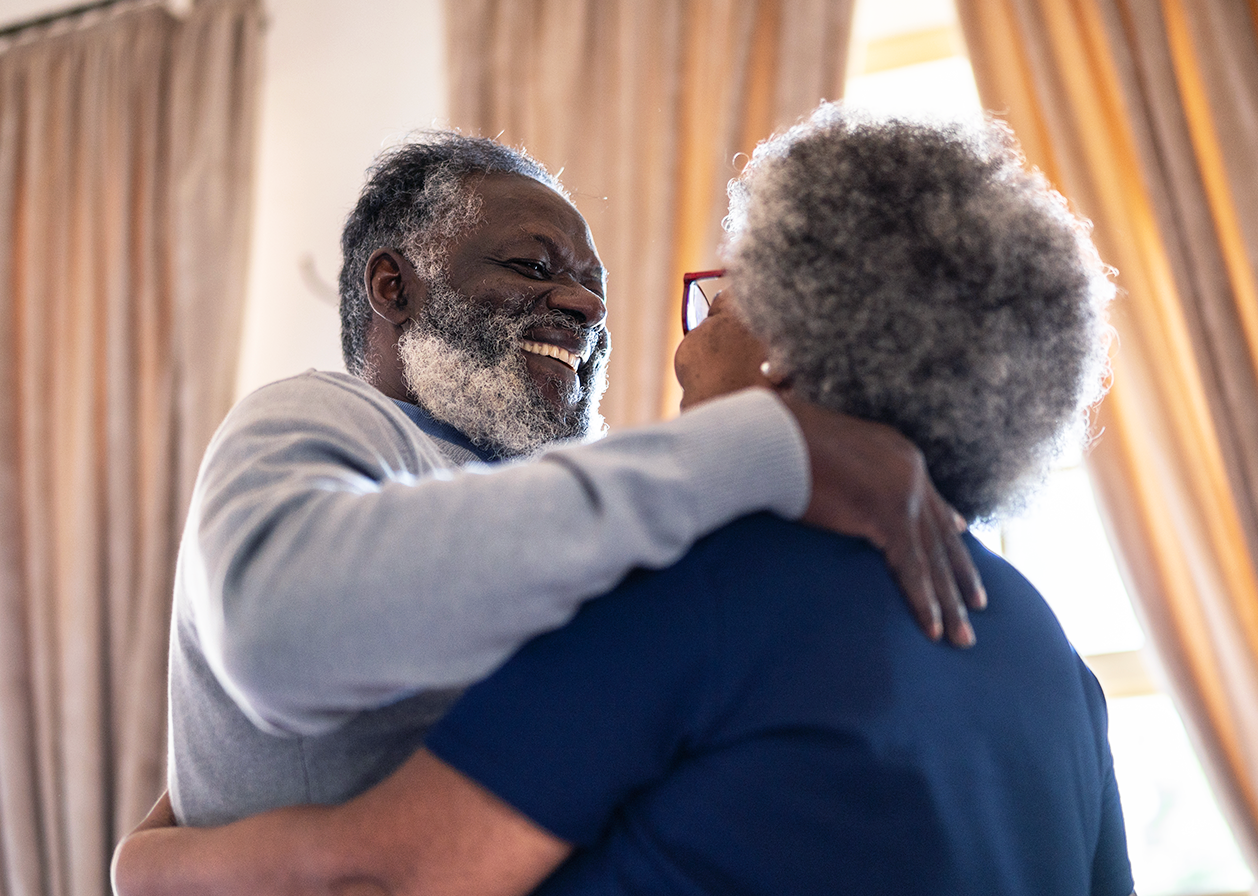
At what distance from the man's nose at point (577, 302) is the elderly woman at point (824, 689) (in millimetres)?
694

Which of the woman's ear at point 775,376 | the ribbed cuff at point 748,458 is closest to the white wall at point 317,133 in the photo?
A: the woman's ear at point 775,376

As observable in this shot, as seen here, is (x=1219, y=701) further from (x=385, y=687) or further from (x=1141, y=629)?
(x=385, y=687)

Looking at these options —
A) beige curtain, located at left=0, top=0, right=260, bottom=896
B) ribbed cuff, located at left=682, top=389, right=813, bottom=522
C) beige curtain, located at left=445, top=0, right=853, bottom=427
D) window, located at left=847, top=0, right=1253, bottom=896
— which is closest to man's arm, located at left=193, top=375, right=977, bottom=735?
ribbed cuff, located at left=682, top=389, right=813, bottom=522

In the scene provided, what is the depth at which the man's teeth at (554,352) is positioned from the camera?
1.61 m

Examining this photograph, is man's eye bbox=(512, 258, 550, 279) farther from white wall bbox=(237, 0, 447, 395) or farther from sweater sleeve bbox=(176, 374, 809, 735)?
white wall bbox=(237, 0, 447, 395)

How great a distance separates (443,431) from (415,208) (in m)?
0.42

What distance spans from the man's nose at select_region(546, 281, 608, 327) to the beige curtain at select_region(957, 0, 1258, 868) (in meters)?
1.46

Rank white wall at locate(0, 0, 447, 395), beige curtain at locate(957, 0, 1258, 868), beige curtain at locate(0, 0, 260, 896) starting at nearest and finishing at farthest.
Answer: beige curtain at locate(957, 0, 1258, 868)
beige curtain at locate(0, 0, 260, 896)
white wall at locate(0, 0, 447, 395)

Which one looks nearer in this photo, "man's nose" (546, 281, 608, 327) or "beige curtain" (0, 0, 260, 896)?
"man's nose" (546, 281, 608, 327)

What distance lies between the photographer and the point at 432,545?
29.1 inches

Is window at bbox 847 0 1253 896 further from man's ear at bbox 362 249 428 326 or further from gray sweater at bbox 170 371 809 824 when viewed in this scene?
gray sweater at bbox 170 371 809 824

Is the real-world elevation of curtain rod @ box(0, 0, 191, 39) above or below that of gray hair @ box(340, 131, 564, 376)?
above

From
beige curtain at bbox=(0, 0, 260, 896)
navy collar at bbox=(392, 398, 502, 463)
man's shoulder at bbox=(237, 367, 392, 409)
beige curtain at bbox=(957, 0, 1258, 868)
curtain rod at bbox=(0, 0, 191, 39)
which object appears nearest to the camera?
man's shoulder at bbox=(237, 367, 392, 409)

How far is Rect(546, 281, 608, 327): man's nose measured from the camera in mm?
1644
